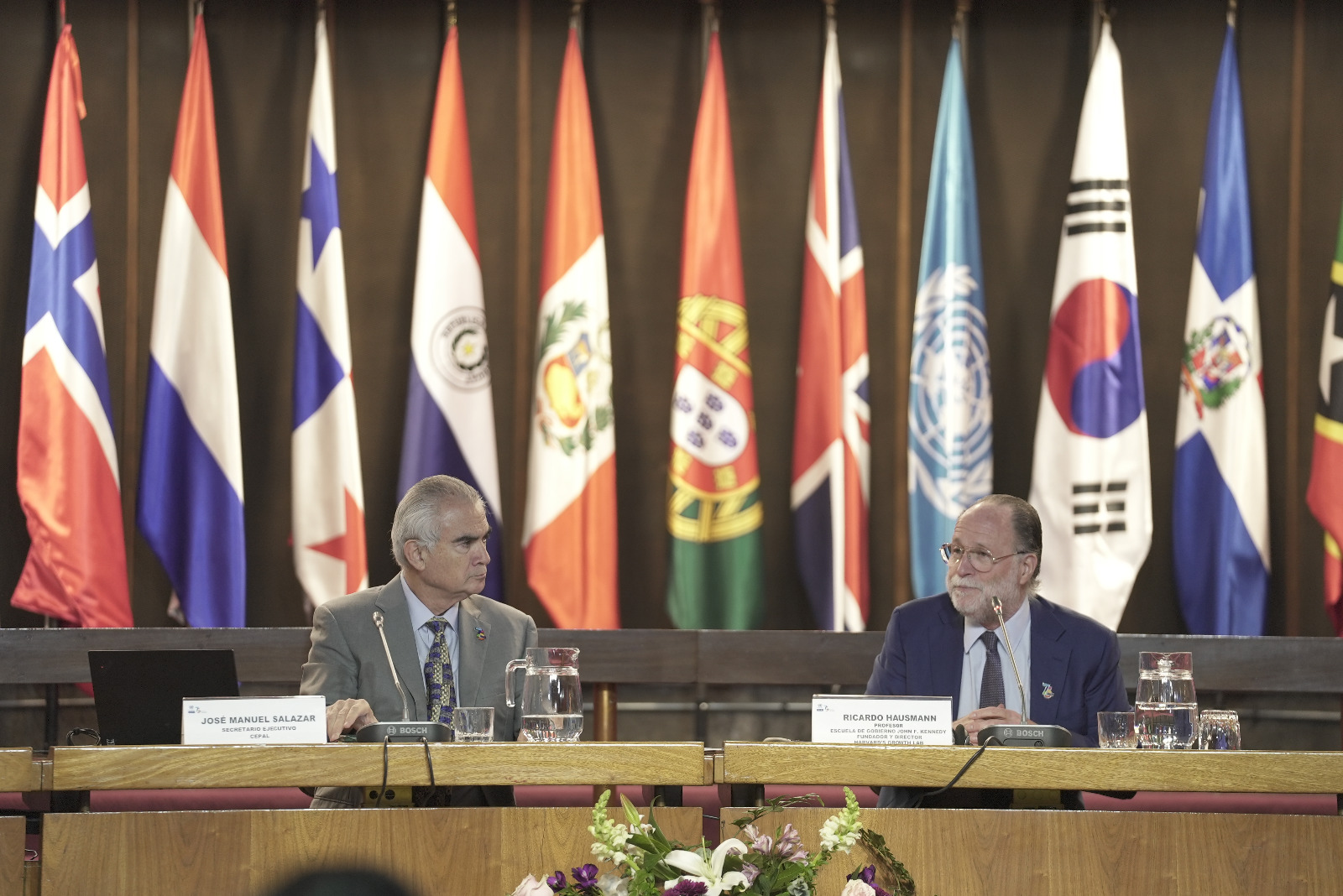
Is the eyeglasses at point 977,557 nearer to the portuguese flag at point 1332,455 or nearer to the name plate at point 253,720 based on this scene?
the name plate at point 253,720

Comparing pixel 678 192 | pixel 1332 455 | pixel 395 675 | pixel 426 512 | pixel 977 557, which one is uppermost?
pixel 678 192

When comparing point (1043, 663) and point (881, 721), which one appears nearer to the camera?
point (881, 721)

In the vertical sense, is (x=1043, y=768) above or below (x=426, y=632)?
below

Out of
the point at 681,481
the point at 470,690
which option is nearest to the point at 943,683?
the point at 470,690

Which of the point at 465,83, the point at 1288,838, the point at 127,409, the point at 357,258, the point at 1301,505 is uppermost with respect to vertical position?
the point at 465,83

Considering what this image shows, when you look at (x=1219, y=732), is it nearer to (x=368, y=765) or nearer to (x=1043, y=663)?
(x=1043, y=663)

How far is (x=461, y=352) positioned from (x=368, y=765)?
3.17m

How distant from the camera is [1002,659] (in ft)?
11.7

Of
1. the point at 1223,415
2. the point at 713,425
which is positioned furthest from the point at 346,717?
the point at 1223,415

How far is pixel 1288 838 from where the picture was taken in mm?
2414

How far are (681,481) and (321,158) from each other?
69.4 inches

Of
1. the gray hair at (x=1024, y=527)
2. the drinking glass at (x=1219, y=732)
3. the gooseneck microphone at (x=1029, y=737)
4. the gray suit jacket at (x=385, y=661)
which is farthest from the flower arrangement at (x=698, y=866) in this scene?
the gray hair at (x=1024, y=527)

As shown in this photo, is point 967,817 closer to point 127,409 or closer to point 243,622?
point 243,622

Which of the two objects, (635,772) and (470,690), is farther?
(470,690)
